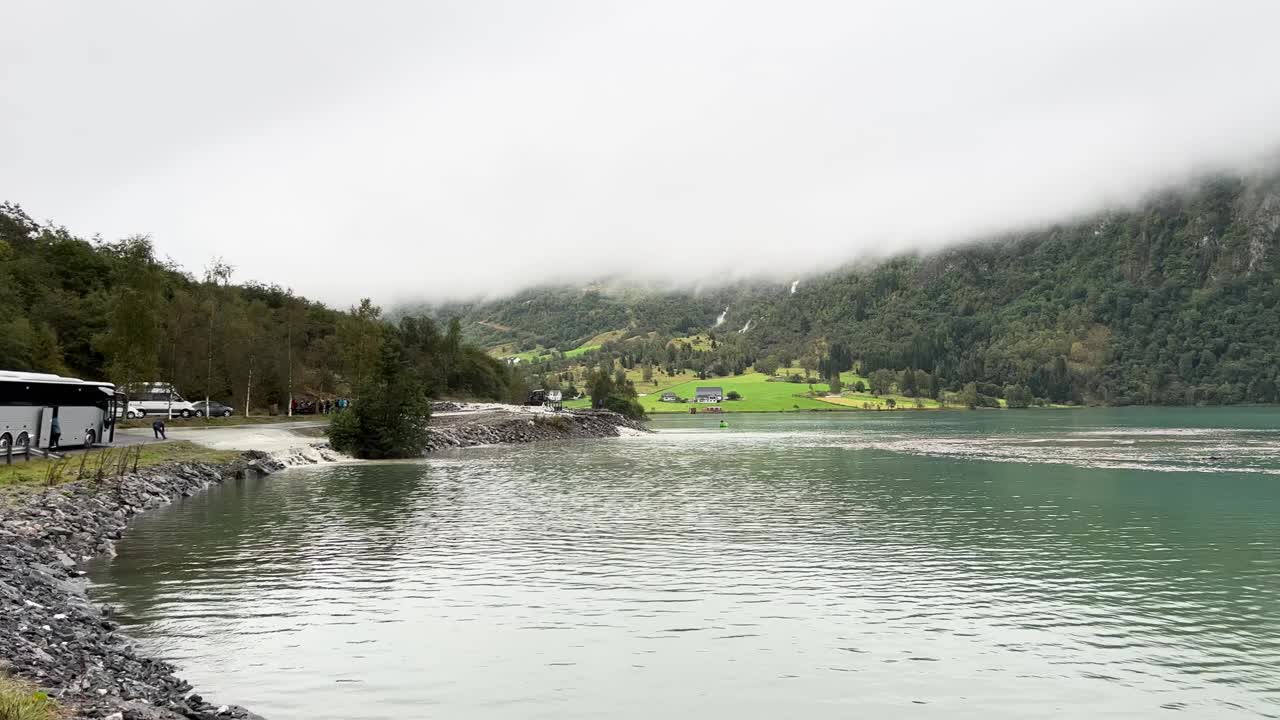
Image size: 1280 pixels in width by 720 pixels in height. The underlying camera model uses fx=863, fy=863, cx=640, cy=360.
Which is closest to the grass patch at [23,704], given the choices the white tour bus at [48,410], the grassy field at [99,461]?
the grassy field at [99,461]

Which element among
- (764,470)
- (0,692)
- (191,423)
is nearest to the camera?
(0,692)

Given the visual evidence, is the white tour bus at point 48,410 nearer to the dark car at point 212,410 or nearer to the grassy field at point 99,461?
the grassy field at point 99,461

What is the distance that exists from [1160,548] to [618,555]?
20.1m

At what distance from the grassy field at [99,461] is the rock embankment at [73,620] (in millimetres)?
A: 1559

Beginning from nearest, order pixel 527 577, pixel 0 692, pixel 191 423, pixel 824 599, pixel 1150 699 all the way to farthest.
A: pixel 0 692 → pixel 1150 699 → pixel 824 599 → pixel 527 577 → pixel 191 423

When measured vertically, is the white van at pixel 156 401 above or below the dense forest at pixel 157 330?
below

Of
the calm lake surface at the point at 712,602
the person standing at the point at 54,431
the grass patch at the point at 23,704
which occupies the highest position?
the person standing at the point at 54,431

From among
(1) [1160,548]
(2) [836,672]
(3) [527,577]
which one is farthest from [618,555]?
(1) [1160,548]

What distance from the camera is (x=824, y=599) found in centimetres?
2364

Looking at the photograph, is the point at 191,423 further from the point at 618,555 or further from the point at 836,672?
the point at 836,672

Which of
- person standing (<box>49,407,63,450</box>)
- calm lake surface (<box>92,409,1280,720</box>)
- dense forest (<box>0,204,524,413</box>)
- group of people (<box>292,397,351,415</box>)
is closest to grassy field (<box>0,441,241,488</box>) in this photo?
person standing (<box>49,407,63,450</box>)

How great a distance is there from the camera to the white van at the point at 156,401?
8644 centimetres

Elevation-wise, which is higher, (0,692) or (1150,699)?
(0,692)

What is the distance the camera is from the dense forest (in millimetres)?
78812
